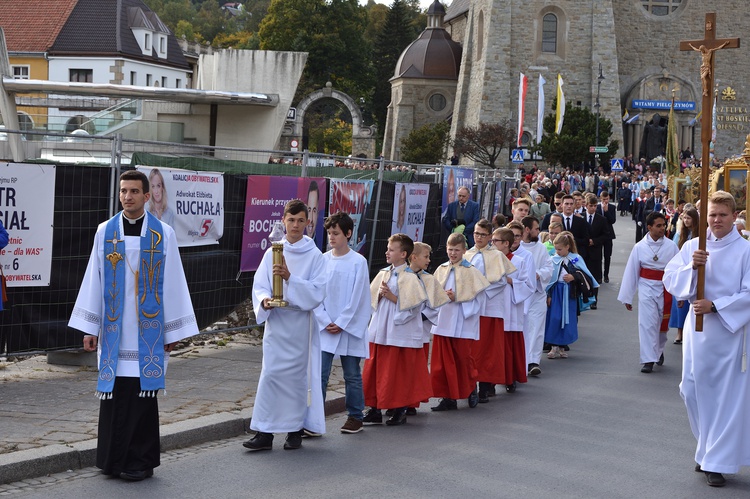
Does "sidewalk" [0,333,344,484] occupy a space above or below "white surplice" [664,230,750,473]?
below

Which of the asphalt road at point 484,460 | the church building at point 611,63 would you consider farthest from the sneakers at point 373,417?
the church building at point 611,63

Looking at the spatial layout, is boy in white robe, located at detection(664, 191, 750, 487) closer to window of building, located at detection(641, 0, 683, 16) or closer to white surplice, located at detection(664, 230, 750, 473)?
white surplice, located at detection(664, 230, 750, 473)

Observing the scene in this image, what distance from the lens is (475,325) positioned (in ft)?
34.0

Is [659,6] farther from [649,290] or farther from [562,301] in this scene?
[649,290]

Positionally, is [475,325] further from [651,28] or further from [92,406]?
[651,28]

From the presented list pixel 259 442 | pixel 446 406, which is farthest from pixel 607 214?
pixel 259 442

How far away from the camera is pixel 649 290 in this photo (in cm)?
1305

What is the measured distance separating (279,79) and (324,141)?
2234 inches

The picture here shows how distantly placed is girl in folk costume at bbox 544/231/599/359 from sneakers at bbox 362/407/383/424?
4572 millimetres

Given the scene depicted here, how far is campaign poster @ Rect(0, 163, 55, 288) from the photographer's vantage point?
940 cm

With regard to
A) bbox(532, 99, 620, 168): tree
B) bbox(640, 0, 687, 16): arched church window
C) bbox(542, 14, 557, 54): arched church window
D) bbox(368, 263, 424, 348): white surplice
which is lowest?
bbox(368, 263, 424, 348): white surplice

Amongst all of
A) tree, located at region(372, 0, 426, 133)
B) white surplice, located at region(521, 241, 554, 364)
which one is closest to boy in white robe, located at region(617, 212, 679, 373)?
white surplice, located at region(521, 241, 554, 364)

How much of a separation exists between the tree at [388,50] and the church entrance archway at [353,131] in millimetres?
15993

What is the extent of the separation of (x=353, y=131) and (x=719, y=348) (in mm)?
70532
